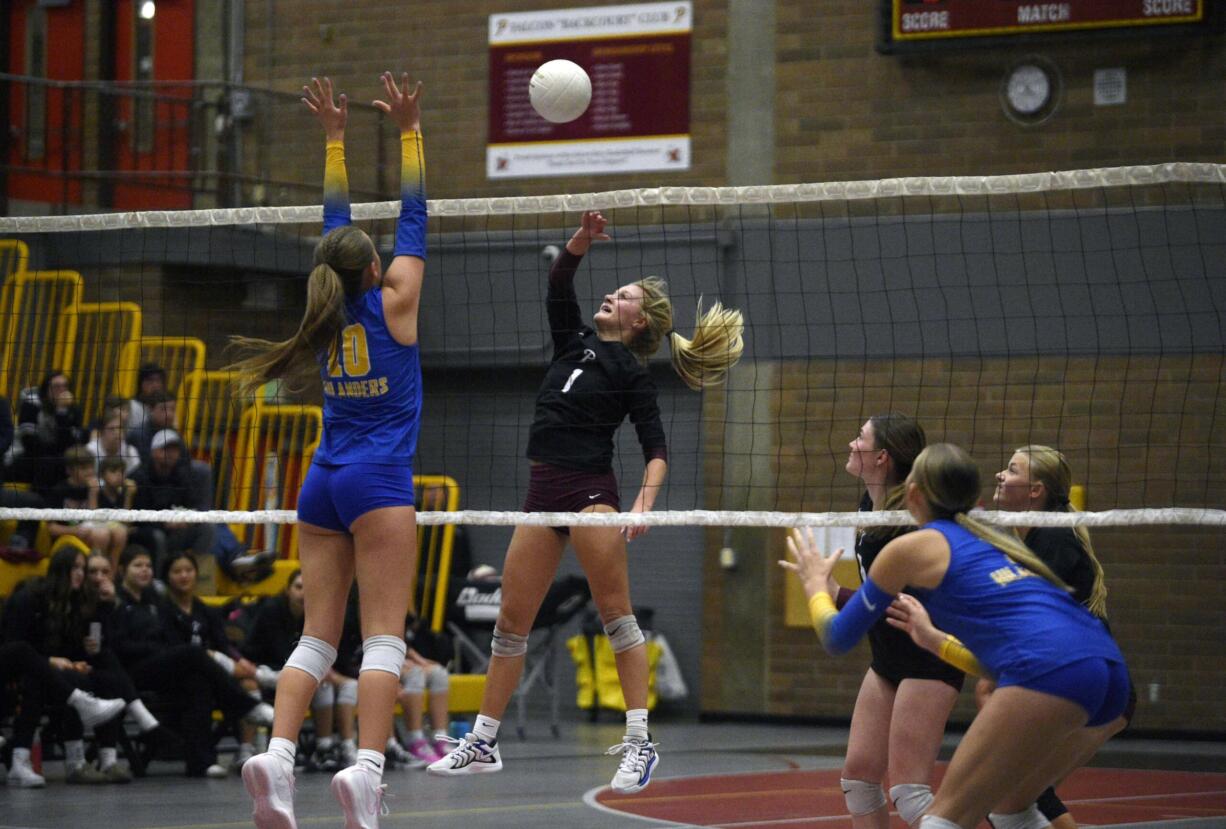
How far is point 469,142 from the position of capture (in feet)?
51.6

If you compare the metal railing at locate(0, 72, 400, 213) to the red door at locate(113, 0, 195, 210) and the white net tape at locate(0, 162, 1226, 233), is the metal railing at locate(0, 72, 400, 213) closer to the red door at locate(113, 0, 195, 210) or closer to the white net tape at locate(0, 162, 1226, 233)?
the red door at locate(113, 0, 195, 210)

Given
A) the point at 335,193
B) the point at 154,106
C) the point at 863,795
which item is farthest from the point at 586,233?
the point at 154,106

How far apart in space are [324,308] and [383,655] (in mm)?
1228

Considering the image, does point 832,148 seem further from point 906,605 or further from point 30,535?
point 906,605

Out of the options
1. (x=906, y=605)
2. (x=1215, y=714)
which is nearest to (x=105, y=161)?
(x=1215, y=714)

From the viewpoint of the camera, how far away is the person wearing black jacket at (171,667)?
10969 millimetres

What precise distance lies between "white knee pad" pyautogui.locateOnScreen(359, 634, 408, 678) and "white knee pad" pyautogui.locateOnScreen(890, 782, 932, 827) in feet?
5.84

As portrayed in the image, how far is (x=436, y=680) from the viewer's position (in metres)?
12.4

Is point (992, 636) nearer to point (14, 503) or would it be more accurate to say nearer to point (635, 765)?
point (635, 765)

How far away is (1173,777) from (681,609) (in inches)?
202

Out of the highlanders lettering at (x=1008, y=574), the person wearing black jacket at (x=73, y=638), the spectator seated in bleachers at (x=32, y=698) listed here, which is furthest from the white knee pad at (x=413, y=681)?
the highlanders lettering at (x=1008, y=574)

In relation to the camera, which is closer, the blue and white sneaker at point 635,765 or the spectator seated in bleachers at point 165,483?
the blue and white sneaker at point 635,765

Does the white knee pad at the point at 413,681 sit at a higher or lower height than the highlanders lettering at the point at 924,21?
lower

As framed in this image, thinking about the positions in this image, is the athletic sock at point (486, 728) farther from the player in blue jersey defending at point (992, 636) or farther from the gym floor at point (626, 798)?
the player in blue jersey defending at point (992, 636)
